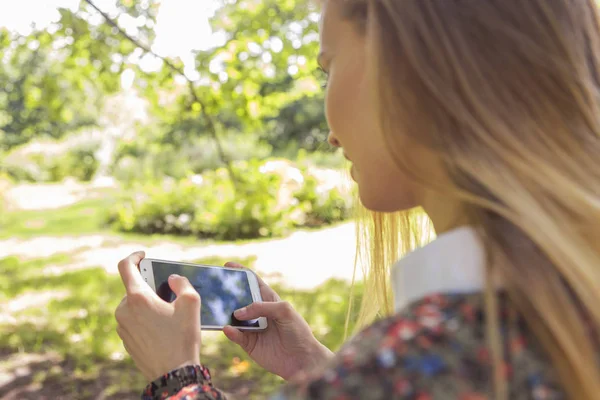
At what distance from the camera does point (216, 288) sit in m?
1.61

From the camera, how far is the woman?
2.23 feet

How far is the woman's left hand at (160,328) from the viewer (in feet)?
3.52

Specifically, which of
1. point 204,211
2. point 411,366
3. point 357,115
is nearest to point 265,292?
point 357,115

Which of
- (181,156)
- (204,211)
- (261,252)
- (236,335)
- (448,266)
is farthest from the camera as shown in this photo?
(181,156)

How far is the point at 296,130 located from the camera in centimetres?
2017

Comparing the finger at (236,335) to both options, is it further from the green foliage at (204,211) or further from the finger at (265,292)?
the green foliage at (204,211)

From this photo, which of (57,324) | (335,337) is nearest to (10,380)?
(57,324)

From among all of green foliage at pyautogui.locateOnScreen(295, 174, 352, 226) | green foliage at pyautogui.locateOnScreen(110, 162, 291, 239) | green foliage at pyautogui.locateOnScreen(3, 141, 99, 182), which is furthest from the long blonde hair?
green foliage at pyautogui.locateOnScreen(3, 141, 99, 182)

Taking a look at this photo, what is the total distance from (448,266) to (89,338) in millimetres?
4632

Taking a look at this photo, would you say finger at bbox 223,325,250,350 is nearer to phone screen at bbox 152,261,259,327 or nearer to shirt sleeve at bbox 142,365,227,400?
phone screen at bbox 152,261,259,327

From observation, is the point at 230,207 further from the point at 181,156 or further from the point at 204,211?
the point at 181,156

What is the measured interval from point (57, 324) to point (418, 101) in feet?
16.9

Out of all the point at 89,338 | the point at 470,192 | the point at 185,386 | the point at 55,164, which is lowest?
the point at 89,338

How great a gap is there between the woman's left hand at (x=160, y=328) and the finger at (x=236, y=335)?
13.8 inches
